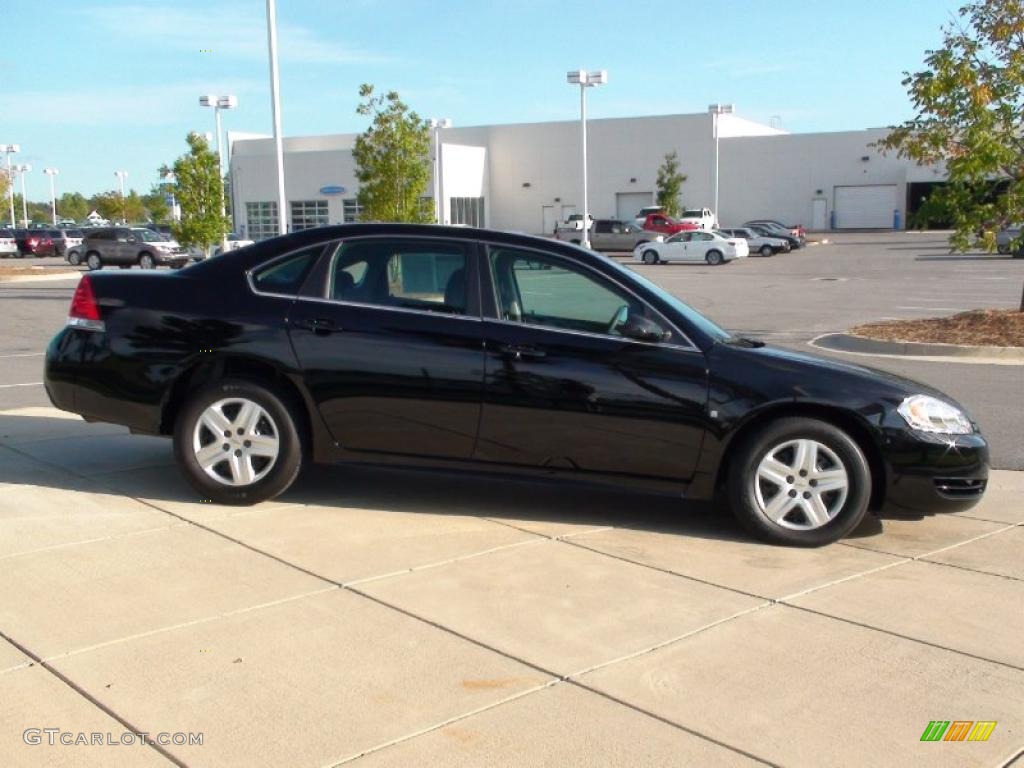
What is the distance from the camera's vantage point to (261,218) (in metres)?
75.6

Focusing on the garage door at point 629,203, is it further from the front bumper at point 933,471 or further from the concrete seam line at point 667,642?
the concrete seam line at point 667,642

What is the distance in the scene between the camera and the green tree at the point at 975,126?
1531 centimetres

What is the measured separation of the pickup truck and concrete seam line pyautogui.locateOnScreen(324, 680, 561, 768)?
49907 mm

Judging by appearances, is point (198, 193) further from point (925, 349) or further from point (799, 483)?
point (799, 483)

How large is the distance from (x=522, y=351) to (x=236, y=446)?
172 centimetres

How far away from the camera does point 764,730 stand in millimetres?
3709

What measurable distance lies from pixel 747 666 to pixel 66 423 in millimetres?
6511

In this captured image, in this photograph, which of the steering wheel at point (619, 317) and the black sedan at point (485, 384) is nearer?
the black sedan at point (485, 384)

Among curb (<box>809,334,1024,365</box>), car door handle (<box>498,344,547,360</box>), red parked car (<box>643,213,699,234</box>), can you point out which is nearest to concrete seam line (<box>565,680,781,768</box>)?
car door handle (<box>498,344,547,360</box>)

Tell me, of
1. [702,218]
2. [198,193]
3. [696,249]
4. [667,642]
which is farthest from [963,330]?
[702,218]

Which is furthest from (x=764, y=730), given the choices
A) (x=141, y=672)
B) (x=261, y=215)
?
(x=261, y=215)

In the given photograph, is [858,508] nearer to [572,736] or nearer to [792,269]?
[572,736]

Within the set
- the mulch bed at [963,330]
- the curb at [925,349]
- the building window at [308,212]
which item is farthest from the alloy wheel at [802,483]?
the building window at [308,212]

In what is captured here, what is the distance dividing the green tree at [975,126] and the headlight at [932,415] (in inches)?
415
